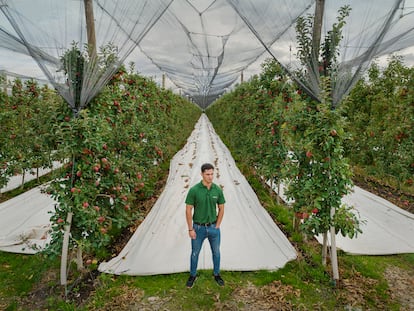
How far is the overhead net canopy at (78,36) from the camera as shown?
2777 millimetres

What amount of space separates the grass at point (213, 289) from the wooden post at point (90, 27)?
264 cm

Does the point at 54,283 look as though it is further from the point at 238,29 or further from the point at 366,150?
the point at 366,150

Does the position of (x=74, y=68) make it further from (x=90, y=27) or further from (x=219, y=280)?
(x=219, y=280)

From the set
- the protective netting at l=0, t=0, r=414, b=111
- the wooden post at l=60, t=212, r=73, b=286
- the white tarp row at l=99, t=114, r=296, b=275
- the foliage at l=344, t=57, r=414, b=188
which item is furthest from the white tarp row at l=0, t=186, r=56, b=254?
the foliage at l=344, t=57, r=414, b=188

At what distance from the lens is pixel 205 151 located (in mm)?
11438

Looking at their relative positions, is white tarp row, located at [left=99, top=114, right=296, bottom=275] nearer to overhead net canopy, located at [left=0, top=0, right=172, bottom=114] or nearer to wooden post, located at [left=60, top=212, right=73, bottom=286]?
wooden post, located at [left=60, top=212, right=73, bottom=286]

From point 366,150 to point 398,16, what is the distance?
647 cm

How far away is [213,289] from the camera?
329cm

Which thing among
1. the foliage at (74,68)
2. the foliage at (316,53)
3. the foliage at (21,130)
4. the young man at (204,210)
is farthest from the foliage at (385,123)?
the foliage at (21,130)

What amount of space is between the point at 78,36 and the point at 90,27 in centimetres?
27

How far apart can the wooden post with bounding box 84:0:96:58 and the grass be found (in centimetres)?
264

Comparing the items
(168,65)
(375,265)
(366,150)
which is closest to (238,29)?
(168,65)

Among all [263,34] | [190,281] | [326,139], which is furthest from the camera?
[263,34]

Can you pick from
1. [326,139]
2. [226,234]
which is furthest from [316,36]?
[226,234]
